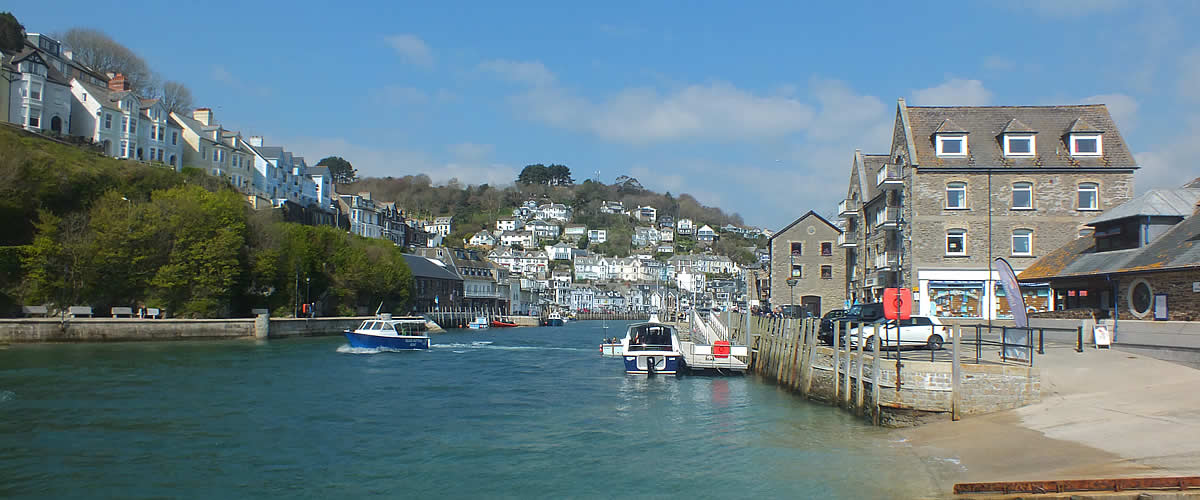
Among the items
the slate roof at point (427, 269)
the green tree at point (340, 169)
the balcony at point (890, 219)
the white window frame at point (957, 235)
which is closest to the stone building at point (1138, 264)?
the white window frame at point (957, 235)

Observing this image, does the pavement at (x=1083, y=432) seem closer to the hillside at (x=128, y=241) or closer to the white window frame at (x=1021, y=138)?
the white window frame at (x=1021, y=138)

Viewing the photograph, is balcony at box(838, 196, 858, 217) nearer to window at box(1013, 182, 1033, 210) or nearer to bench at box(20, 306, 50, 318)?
window at box(1013, 182, 1033, 210)

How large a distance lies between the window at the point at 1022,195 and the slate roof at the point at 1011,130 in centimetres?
109

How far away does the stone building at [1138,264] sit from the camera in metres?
23.6

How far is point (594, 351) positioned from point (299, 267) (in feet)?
107

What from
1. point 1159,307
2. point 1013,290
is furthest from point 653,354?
point 1159,307

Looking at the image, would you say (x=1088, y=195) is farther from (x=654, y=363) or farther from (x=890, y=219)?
(x=654, y=363)

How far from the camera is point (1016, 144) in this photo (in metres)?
42.3

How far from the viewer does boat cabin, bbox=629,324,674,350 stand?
105ft

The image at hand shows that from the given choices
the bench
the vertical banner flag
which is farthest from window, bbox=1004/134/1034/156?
the bench

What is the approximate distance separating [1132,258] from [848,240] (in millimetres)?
31237

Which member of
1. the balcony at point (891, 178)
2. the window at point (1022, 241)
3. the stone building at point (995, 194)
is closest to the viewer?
the stone building at point (995, 194)

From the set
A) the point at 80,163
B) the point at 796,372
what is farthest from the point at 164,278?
the point at 796,372

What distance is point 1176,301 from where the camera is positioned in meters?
23.5
